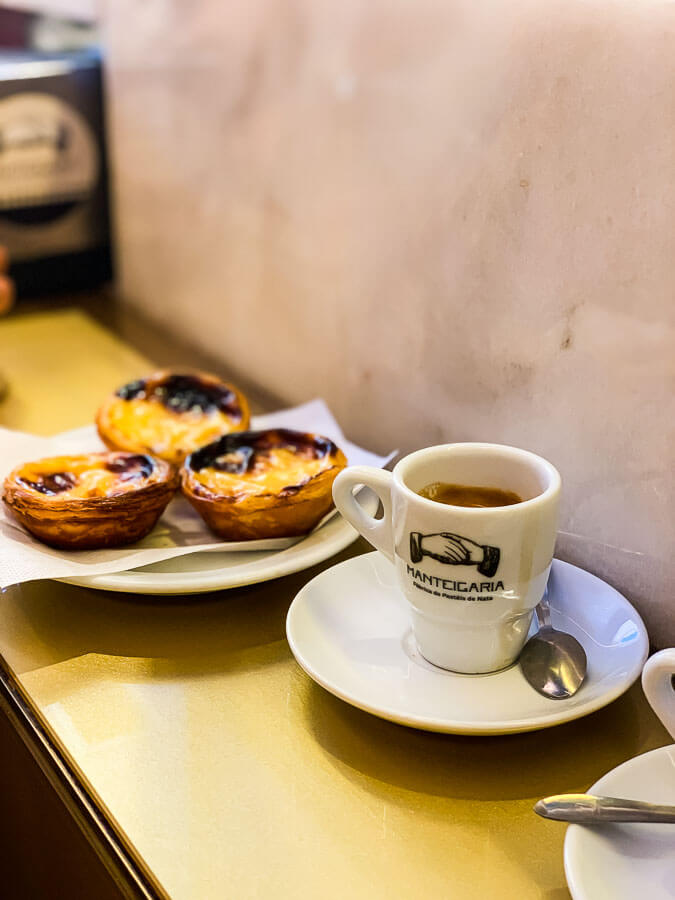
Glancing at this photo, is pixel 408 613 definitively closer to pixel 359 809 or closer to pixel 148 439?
pixel 359 809

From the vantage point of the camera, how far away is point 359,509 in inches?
27.7

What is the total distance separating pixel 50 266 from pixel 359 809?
3.54 ft

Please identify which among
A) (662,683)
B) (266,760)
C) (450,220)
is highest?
(450,220)

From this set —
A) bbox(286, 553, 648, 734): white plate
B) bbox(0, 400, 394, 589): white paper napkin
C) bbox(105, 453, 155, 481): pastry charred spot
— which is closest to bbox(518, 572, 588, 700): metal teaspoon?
bbox(286, 553, 648, 734): white plate

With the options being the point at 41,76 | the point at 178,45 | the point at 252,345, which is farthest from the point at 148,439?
the point at 41,76

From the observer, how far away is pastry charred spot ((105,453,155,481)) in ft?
2.73

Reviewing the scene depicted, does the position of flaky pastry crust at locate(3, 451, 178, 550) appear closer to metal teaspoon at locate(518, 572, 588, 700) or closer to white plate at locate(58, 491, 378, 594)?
white plate at locate(58, 491, 378, 594)

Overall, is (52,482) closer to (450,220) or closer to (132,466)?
(132,466)

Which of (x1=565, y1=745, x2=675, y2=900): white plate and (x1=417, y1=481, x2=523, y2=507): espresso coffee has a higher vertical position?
(x1=417, y1=481, x2=523, y2=507): espresso coffee

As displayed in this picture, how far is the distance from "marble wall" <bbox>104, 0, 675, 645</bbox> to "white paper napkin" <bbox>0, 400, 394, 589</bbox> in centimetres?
7

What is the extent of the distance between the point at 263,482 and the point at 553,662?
28 centimetres

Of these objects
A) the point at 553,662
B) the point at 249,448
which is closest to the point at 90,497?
the point at 249,448

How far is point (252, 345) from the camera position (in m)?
1.20

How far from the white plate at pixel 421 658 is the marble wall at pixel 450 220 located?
0.16 feet
